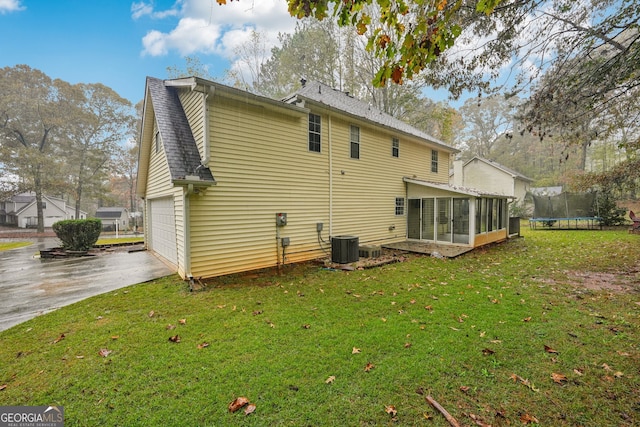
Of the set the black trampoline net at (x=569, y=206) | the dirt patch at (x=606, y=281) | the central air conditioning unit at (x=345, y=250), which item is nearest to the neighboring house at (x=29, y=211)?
the central air conditioning unit at (x=345, y=250)

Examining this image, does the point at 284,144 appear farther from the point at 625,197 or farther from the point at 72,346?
the point at 625,197

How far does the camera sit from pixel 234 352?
10.4ft

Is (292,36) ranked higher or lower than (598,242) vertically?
higher

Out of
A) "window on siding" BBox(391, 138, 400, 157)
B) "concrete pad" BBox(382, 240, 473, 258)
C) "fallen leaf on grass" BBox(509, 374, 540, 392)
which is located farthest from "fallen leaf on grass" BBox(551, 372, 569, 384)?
"window on siding" BBox(391, 138, 400, 157)

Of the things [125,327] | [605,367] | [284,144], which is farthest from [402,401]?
[284,144]

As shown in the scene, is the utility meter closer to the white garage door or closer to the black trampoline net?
the white garage door

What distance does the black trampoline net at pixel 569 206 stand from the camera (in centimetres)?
1613

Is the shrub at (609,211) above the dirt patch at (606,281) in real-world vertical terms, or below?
above

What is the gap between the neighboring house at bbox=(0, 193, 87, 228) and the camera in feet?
107

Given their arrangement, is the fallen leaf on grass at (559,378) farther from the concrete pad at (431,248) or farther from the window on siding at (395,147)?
the window on siding at (395,147)

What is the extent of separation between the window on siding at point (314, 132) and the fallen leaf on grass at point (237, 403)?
720cm

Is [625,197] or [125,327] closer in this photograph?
[125,327]

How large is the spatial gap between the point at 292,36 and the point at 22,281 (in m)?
21.4

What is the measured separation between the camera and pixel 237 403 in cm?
230
